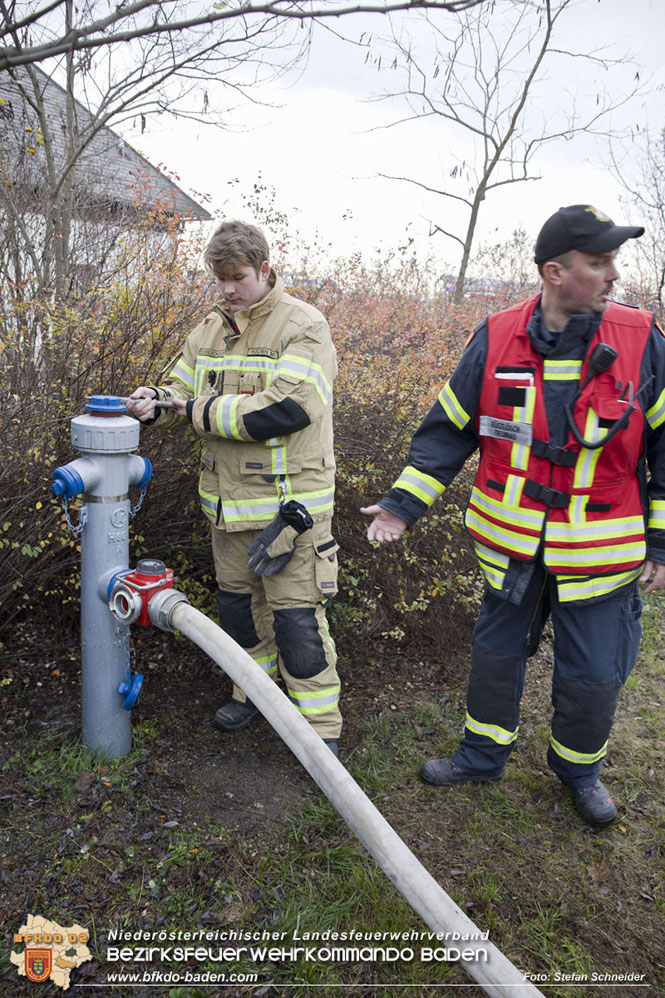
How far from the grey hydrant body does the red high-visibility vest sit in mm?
1303

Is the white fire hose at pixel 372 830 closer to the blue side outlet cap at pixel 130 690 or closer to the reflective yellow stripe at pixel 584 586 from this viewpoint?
the blue side outlet cap at pixel 130 690

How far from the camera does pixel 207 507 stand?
2777 mm

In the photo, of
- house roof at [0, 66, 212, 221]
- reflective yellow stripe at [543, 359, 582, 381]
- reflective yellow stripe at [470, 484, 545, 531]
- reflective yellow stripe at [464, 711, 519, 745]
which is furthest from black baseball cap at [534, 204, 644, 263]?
house roof at [0, 66, 212, 221]

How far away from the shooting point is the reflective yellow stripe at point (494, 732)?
2.65 metres

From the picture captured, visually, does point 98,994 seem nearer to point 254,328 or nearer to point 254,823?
point 254,823

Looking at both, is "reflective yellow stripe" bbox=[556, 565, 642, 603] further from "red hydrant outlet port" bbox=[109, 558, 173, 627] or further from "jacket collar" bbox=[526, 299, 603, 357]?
"red hydrant outlet port" bbox=[109, 558, 173, 627]

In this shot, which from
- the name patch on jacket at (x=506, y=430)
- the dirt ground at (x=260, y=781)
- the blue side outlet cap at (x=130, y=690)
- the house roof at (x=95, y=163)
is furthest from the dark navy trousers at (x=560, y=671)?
the house roof at (x=95, y=163)

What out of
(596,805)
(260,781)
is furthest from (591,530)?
(260,781)

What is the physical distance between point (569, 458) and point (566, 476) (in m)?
0.07

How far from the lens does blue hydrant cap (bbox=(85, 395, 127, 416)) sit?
222 cm

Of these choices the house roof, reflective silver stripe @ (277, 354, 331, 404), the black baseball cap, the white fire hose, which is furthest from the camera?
the house roof

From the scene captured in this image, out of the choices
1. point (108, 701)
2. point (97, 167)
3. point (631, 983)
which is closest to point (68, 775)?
point (108, 701)

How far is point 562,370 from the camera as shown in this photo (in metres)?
2.26

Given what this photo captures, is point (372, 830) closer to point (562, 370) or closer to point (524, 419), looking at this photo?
point (524, 419)
